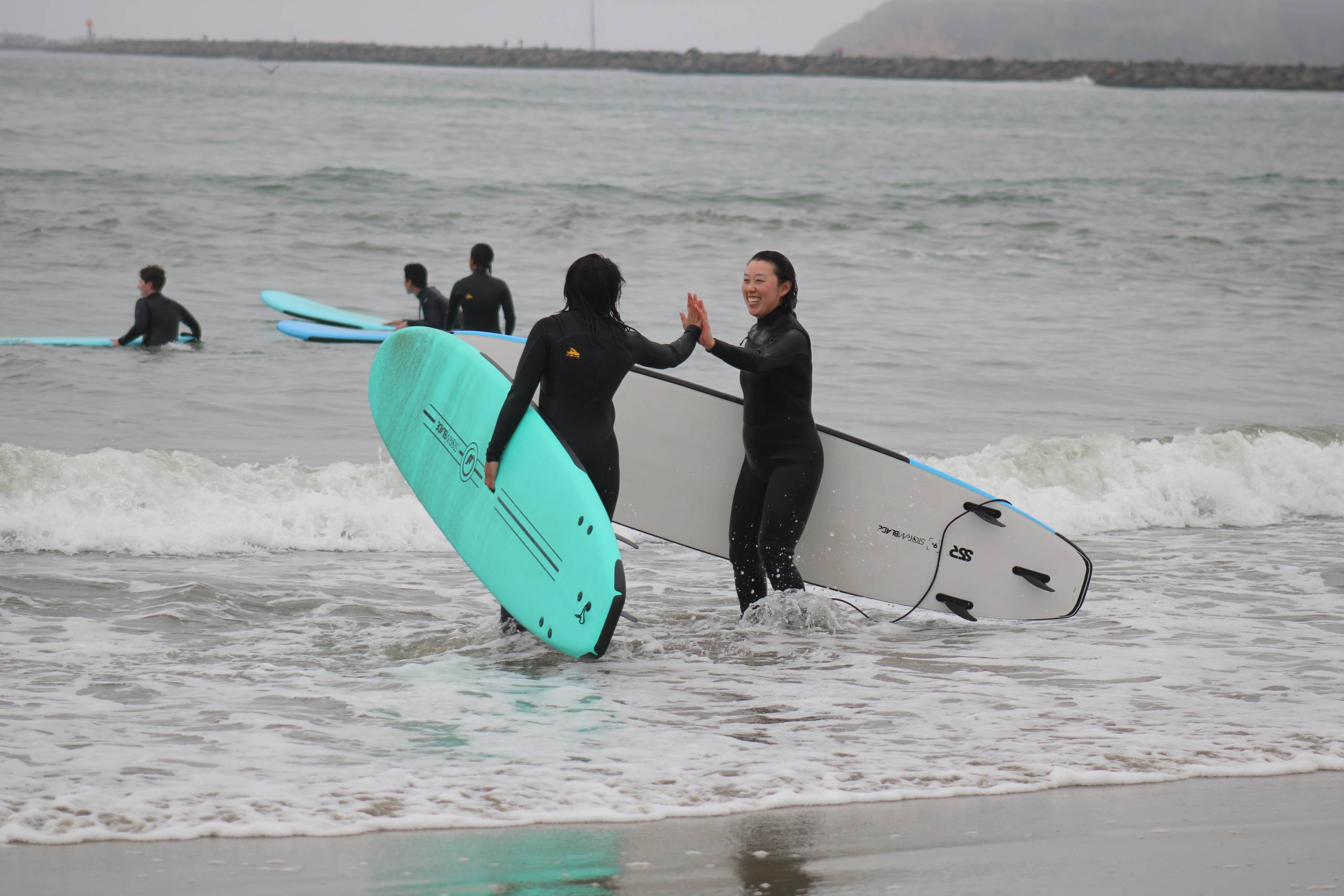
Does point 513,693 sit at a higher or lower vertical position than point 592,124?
lower

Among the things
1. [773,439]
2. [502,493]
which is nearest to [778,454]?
[773,439]

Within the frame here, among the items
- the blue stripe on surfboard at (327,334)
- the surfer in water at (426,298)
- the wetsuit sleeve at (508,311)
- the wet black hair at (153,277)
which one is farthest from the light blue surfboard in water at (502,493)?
the blue stripe on surfboard at (327,334)

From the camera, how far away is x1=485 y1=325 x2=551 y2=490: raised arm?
13.5 ft

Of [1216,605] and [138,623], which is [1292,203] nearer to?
[1216,605]

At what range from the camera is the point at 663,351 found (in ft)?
13.5

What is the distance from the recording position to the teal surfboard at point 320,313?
12797 mm

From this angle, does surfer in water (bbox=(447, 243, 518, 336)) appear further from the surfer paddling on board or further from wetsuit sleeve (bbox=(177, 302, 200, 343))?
the surfer paddling on board

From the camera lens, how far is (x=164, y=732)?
144 inches

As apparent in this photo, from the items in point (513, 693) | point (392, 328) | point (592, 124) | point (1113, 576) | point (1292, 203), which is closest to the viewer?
point (513, 693)

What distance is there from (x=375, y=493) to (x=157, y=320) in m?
4.83

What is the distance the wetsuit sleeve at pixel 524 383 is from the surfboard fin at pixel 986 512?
200 cm

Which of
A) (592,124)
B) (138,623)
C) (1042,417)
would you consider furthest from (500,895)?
(592,124)

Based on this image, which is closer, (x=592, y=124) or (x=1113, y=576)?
(x=1113, y=576)

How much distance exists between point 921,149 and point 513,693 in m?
43.5
